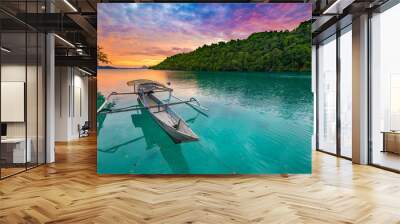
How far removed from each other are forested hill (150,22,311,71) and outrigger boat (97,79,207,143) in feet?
1.25

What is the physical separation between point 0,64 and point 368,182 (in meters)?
6.24

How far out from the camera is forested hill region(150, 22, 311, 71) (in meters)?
6.30

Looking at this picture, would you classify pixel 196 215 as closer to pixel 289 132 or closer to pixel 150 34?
pixel 289 132

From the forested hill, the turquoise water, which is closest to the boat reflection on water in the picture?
the turquoise water

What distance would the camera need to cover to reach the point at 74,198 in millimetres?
4742

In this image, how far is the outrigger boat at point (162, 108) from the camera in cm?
621

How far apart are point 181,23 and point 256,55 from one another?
56.0 inches

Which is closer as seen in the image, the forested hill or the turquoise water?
the turquoise water

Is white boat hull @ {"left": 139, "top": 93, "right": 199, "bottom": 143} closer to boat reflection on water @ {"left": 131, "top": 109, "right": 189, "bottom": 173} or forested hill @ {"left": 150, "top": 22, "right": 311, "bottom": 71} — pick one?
boat reflection on water @ {"left": 131, "top": 109, "right": 189, "bottom": 173}

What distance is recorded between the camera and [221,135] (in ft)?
20.5

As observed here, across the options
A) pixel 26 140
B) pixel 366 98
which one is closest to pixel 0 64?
pixel 26 140

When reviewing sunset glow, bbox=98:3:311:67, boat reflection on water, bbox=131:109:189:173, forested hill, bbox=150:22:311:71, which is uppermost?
sunset glow, bbox=98:3:311:67

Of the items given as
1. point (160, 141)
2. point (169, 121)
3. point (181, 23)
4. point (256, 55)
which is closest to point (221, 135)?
point (169, 121)

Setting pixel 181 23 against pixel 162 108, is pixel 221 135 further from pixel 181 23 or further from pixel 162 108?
pixel 181 23
